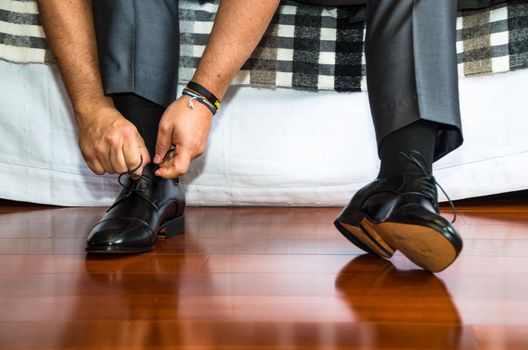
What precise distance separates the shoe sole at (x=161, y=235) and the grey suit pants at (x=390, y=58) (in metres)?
0.21

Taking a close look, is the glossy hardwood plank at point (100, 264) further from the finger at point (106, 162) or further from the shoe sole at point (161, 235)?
the finger at point (106, 162)

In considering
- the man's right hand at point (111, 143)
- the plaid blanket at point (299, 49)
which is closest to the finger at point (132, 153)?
the man's right hand at point (111, 143)

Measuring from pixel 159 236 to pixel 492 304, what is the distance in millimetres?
607

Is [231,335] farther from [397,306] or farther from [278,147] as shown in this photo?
[278,147]

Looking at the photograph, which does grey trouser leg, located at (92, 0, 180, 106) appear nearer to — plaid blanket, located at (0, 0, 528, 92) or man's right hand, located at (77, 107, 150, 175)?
man's right hand, located at (77, 107, 150, 175)

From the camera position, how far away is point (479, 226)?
4.66 ft

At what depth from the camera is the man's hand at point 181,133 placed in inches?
45.7

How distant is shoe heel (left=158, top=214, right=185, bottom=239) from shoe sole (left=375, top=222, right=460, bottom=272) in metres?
0.41

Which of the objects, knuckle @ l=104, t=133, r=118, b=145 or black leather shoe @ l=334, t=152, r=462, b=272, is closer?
black leather shoe @ l=334, t=152, r=462, b=272

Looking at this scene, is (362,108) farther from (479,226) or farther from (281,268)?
(281,268)

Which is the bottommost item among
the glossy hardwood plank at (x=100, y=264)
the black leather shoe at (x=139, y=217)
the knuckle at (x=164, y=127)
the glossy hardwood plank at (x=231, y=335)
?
the glossy hardwood plank at (x=231, y=335)

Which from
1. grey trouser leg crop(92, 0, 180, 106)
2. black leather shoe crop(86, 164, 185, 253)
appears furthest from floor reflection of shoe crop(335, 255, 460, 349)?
grey trouser leg crop(92, 0, 180, 106)

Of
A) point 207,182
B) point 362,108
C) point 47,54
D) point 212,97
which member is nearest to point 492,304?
point 212,97

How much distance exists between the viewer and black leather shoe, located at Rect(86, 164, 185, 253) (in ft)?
3.78
